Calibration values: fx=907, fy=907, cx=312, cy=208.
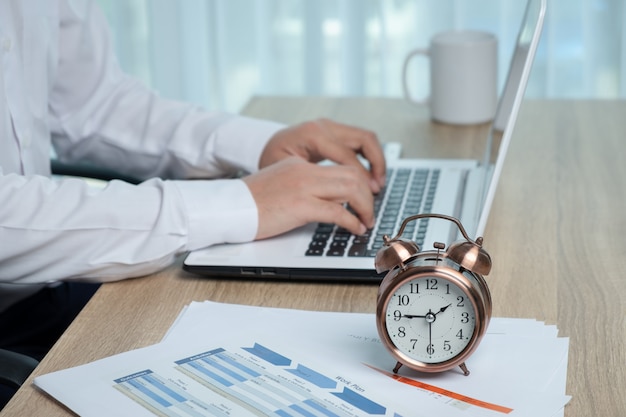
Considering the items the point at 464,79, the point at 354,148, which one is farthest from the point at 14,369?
the point at 464,79

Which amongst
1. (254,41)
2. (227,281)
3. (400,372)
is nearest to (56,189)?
(227,281)

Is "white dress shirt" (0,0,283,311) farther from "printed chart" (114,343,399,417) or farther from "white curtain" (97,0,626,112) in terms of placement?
"white curtain" (97,0,626,112)

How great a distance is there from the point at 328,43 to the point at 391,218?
5.59 feet

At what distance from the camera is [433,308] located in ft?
2.45

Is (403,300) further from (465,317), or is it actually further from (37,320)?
(37,320)

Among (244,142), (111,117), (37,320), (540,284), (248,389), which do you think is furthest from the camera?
(111,117)

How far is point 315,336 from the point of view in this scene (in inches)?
32.8

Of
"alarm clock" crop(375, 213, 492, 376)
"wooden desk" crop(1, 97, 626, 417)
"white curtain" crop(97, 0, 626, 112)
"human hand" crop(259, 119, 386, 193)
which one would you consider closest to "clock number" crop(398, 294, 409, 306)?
"alarm clock" crop(375, 213, 492, 376)

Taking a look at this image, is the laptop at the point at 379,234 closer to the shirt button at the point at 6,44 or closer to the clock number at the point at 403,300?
the clock number at the point at 403,300

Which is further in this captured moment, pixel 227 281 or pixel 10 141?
pixel 10 141

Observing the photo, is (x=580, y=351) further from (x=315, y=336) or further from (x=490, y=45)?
(x=490, y=45)

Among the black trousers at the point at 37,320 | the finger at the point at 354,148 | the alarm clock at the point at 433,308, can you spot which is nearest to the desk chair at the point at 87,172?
the black trousers at the point at 37,320

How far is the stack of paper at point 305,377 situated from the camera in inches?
27.9

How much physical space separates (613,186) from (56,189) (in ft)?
2.34
